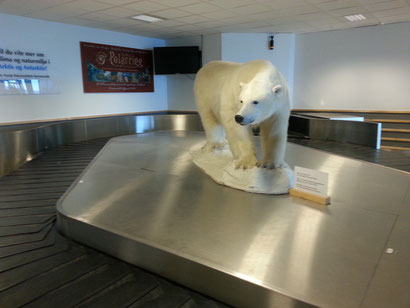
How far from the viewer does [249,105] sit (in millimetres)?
2193

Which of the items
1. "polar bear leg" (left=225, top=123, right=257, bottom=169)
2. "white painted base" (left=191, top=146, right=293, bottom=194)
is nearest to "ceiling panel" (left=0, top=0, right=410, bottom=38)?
"polar bear leg" (left=225, top=123, right=257, bottom=169)

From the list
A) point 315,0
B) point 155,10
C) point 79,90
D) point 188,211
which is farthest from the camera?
point 79,90

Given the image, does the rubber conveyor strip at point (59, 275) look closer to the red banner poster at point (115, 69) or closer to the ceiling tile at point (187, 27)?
the red banner poster at point (115, 69)

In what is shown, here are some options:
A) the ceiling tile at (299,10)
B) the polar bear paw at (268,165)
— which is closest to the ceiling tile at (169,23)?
the ceiling tile at (299,10)

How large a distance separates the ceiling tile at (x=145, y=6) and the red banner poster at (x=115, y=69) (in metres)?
2.24

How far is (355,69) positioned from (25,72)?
291 inches

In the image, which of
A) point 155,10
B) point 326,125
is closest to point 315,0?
point 326,125

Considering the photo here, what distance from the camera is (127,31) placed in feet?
25.2

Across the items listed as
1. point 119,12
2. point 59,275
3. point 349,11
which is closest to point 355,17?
point 349,11

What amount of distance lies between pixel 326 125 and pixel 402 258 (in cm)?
396

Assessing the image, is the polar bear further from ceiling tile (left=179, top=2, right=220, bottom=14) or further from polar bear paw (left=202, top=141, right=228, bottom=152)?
ceiling tile (left=179, top=2, right=220, bottom=14)

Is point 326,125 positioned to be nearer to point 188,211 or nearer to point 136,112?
point 188,211

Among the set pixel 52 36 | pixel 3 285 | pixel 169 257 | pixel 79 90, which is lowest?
pixel 3 285

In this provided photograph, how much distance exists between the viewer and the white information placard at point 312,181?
2.22 m
